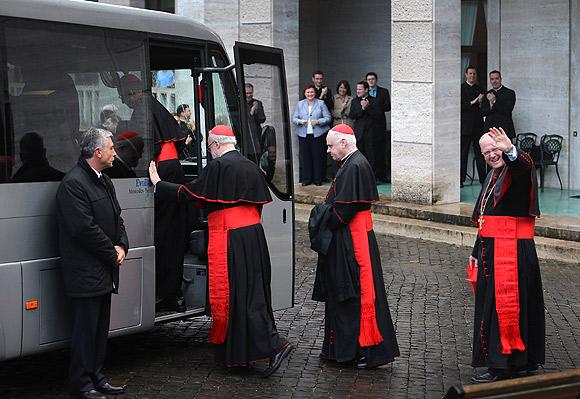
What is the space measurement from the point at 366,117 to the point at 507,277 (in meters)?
11.1

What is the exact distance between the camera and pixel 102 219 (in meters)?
8.37

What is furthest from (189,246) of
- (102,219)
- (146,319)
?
(102,219)

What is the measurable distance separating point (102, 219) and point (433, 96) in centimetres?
978

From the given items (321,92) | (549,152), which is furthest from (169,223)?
(549,152)

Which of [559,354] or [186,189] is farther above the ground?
[186,189]

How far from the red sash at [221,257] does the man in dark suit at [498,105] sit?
10485 millimetres

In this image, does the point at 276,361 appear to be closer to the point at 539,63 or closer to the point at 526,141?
the point at 526,141

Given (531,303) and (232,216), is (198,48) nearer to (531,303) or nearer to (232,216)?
(232,216)

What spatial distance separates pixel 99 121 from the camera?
29.0ft

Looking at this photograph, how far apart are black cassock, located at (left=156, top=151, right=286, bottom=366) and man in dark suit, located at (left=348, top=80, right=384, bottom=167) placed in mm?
10714

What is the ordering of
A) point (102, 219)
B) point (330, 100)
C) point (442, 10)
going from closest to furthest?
point (102, 219)
point (442, 10)
point (330, 100)

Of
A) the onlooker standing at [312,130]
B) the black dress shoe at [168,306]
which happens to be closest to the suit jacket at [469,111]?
the onlooker standing at [312,130]

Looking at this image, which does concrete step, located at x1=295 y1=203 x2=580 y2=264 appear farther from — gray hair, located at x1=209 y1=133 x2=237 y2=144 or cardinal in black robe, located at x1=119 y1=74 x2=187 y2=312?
gray hair, located at x1=209 y1=133 x2=237 y2=144

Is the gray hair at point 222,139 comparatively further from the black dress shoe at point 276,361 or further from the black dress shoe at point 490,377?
the black dress shoe at point 490,377
